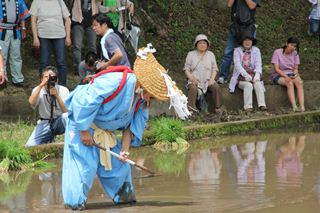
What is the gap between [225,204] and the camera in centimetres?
769

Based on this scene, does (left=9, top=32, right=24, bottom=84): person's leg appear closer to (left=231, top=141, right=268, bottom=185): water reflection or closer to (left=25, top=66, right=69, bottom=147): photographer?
(left=25, top=66, right=69, bottom=147): photographer

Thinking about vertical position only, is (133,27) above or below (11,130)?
above

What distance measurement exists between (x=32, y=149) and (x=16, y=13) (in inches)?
138

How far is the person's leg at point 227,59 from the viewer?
14.8 metres

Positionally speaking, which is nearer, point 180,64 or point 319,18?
point 180,64

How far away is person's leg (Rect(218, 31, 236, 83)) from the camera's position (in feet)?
48.5

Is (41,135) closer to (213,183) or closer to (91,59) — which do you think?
(91,59)

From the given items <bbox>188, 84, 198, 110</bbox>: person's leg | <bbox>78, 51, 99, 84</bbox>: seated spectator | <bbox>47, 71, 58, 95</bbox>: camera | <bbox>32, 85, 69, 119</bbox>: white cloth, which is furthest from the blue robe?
<bbox>188, 84, 198, 110</bbox>: person's leg

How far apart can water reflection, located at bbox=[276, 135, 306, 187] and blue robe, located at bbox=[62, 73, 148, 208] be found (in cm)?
193

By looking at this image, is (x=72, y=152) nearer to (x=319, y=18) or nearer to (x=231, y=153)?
(x=231, y=153)

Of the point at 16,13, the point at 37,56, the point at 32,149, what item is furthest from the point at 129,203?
the point at 37,56

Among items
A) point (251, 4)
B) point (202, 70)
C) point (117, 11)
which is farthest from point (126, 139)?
point (251, 4)

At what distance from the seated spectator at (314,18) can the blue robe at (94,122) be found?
10.8m

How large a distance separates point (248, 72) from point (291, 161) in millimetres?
4345
